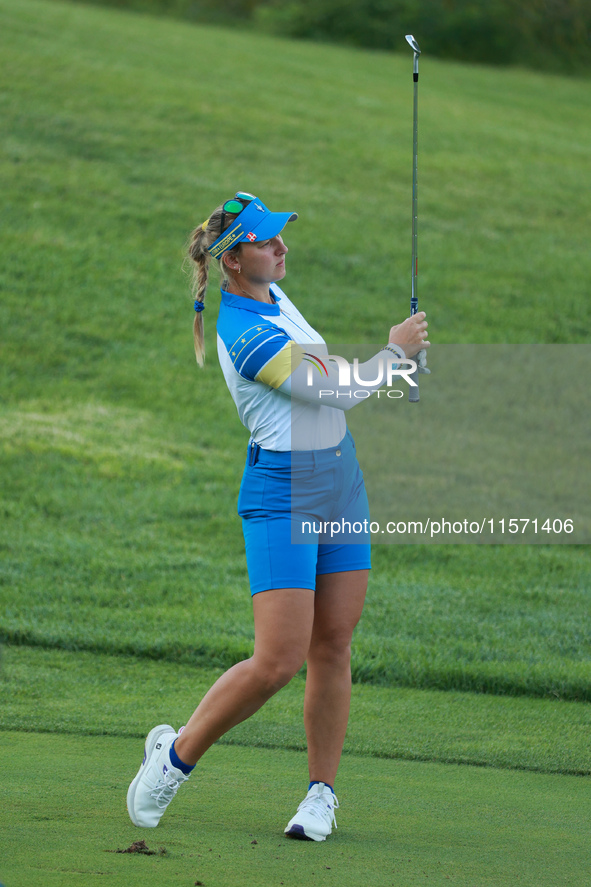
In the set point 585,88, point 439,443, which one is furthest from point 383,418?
point 585,88

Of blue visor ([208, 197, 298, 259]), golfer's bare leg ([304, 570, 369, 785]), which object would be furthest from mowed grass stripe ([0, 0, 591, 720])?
blue visor ([208, 197, 298, 259])

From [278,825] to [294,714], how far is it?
155cm

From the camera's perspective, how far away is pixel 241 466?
29.2 ft

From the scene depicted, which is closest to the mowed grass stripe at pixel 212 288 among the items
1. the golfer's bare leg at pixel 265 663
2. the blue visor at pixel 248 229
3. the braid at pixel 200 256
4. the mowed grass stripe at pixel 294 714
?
the mowed grass stripe at pixel 294 714

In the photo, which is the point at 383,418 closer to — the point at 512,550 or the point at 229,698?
the point at 512,550

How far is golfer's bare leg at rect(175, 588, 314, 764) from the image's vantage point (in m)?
2.97

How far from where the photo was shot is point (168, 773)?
3.05 metres

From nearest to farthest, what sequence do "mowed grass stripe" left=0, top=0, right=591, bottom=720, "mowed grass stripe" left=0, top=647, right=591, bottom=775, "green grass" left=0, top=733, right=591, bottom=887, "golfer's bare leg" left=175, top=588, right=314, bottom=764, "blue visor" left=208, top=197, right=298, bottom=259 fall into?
1. "green grass" left=0, top=733, right=591, bottom=887
2. "golfer's bare leg" left=175, top=588, right=314, bottom=764
3. "blue visor" left=208, top=197, right=298, bottom=259
4. "mowed grass stripe" left=0, top=647, right=591, bottom=775
5. "mowed grass stripe" left=0, top=0, right=591, bottom=720

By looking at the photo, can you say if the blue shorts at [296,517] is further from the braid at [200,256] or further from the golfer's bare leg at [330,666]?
the braid at [200,256]

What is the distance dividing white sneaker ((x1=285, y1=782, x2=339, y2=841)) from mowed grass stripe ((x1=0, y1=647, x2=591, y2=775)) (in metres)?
1.04

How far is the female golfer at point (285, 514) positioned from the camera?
2.98 m

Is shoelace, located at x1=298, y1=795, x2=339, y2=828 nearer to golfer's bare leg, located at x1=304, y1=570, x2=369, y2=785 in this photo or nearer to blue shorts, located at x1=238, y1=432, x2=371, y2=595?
golfer's bare leg, located at x1=304, y1=570, x2=369, y2=785

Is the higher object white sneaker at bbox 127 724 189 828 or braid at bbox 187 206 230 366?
braid at bbox 187 206 230 366

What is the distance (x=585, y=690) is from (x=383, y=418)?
194 inches
